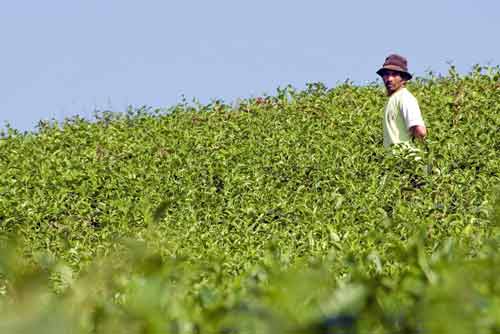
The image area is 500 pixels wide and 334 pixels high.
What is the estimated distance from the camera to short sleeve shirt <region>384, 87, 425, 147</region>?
13211mm

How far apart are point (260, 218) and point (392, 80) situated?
10.6 feet

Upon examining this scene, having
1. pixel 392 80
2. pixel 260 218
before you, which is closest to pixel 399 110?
pixel 392 80

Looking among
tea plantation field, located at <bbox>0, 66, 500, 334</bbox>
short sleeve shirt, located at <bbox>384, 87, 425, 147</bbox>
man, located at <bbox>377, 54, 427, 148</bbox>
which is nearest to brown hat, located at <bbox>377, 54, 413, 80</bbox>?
man, located at <bbox>377, 54, 427, 148</bbox>

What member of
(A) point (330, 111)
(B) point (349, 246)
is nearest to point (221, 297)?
(B) point (349, 246)

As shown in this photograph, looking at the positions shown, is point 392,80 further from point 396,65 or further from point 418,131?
point 418,131

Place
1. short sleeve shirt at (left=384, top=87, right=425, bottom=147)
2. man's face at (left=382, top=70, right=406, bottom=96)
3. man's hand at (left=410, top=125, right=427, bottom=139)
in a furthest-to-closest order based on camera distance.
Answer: man's face at (left=382, top=70, right=406, bottom=96), short sleeve shirt at (left=384, top=87, right=425, bottom=147), man's hand at (left=410, top=125, right=427, bottom=139)

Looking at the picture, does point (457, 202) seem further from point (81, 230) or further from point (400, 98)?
point (81, 230)

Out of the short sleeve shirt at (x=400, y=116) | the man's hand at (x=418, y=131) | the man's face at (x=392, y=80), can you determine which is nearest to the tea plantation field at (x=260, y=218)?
the man's hand at (x=418, y=131)

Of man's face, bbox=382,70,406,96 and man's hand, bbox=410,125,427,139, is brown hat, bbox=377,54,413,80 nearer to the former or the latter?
man's face, bbox=382,70,406,96

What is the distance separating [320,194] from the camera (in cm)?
1289

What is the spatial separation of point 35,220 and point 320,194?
3.15m

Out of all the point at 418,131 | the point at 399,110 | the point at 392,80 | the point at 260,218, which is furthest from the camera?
the point at 392,80

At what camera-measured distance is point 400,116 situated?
43.9 feet

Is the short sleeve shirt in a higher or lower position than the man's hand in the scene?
higher
